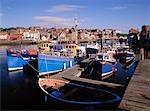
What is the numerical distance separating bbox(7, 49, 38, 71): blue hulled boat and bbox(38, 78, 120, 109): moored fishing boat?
13.7 metres

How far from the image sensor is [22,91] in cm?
2145

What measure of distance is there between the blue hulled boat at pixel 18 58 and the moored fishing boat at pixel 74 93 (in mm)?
13701

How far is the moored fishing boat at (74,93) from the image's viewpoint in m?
15.0

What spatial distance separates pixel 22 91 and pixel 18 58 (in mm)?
10972

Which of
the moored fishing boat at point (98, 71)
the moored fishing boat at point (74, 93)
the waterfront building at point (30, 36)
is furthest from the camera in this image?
the waterfront building at point (30, 36)

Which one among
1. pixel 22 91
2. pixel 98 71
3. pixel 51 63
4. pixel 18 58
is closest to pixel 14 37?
pixel 18 58

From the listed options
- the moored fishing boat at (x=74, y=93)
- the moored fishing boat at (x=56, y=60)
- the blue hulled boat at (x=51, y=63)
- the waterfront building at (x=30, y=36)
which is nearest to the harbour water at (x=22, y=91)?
the moored fishing boat at (x=74, y=93)

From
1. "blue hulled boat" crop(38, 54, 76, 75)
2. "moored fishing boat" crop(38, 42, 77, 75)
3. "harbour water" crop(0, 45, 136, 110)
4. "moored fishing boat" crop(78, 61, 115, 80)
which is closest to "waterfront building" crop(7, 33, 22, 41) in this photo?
"harbour water" crop(0, 45, 136, 110)

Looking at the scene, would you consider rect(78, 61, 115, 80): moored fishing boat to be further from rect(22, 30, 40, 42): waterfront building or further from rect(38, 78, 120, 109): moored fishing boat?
rect(22, 30, 40, 42): waterfront building

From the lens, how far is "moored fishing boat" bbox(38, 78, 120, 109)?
15.0 m

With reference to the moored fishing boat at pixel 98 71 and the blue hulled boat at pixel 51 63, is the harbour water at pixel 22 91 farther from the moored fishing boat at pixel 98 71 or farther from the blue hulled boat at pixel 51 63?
the blue hulled boat at pixel 51 63

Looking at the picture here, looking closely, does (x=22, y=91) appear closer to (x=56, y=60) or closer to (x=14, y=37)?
(x=56, y=60)

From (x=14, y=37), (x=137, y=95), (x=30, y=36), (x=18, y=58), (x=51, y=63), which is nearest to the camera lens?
(x=137, y=95)

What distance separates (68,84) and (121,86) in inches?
160
